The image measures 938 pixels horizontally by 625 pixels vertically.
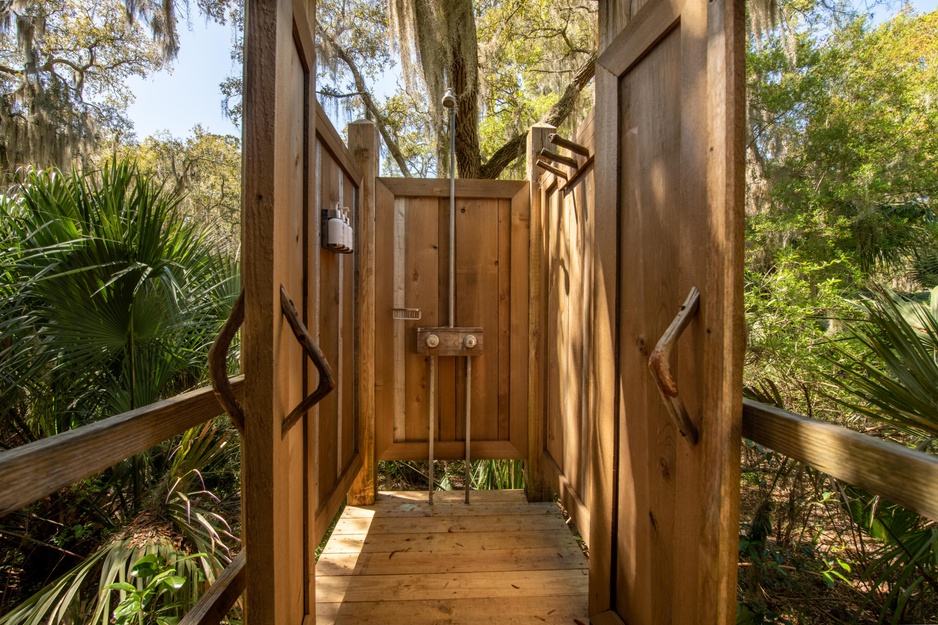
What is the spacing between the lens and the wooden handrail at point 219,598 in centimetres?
78

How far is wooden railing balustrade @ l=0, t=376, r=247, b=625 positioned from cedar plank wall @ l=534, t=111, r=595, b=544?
1223mm

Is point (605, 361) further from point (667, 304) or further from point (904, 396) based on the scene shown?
point (904, 396)

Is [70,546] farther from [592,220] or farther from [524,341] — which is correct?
[592,220]

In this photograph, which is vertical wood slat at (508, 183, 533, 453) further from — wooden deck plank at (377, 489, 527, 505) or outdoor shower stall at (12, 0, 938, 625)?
wooden deck plank at (377, 489, 527, 505)

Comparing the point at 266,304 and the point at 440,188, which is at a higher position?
the point at 440,188

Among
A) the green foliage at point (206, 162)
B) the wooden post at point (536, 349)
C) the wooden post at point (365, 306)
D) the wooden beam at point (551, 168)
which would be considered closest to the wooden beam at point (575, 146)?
the wooden beam at point (551, 168)

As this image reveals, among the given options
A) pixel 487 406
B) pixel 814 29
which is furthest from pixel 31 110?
pixel 814 29

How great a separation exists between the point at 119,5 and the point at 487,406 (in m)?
11.2

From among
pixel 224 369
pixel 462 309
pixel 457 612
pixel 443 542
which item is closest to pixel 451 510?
pixel 443 542

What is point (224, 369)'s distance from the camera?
31.4 inches

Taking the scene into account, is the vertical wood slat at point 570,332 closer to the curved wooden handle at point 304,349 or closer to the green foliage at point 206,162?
the curved wooden handle at point 304,349

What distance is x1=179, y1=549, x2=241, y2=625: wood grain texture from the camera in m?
0.78

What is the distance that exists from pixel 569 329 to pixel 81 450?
69.4 inches

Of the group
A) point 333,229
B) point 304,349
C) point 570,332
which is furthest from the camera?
point 570,332
